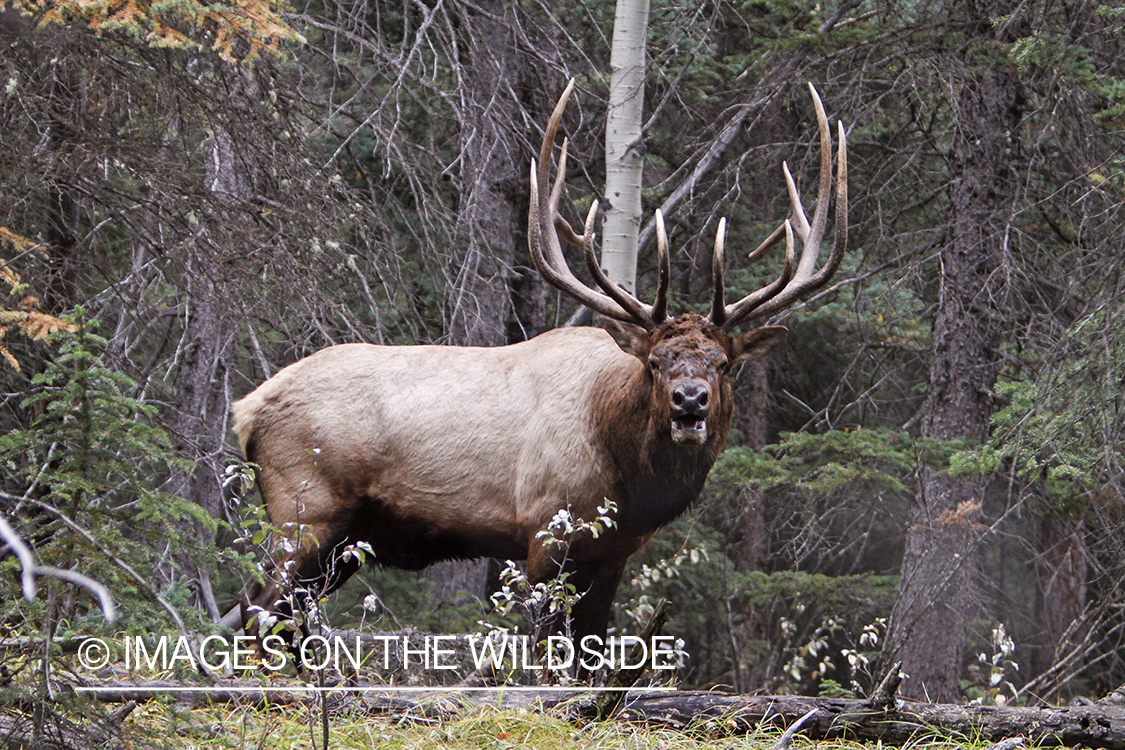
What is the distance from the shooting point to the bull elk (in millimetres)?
5348

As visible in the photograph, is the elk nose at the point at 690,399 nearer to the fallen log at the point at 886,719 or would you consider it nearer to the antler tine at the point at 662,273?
the antler tine at the point at 662,273

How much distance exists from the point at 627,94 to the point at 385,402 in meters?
2.81

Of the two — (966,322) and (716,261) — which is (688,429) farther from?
(966,322)

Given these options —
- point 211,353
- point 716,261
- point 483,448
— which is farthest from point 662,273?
point 211,353

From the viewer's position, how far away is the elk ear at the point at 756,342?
5453mm

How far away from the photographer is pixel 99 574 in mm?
3195

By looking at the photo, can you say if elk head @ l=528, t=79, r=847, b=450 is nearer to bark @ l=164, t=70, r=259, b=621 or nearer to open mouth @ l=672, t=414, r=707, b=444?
open mouth @ l=672, t=414, r=707, b=444

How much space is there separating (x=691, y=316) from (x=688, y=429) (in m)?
0.80

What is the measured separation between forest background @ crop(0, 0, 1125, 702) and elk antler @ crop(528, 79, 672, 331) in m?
1.39

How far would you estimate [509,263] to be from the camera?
9.48 metres

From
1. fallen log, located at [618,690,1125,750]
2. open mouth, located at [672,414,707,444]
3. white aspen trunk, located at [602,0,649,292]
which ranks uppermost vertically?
white aspen trunk, located at [602,0,649,292]

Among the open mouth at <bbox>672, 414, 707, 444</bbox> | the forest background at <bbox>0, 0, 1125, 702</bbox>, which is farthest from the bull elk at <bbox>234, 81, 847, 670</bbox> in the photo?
the forest background at <bbox>0, 0, 1125, 702</bbox>

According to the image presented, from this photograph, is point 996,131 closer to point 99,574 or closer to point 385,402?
point 385,402

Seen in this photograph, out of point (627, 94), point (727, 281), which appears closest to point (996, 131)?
point (627, 94)
